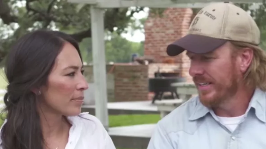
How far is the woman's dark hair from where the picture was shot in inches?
86.1

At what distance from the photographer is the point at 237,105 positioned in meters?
2.27

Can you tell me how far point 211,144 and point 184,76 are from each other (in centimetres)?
1145

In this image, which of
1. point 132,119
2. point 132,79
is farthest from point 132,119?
point 132,79

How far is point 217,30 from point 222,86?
25cm

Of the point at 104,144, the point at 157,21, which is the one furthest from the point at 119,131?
the point at 157,21

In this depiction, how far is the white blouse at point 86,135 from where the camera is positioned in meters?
2.31

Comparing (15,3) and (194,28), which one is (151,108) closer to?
(15,3)

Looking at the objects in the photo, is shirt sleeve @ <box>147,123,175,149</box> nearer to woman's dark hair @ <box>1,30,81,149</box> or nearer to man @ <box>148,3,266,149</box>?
man @ <box>148,3,266,149</box>

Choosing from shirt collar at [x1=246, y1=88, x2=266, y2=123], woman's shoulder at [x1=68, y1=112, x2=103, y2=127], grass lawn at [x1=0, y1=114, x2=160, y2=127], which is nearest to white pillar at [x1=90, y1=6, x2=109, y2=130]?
grass lawn at [x1=0, y1=114, x2=160, y2=127]

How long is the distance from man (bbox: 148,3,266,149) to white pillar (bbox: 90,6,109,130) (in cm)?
516

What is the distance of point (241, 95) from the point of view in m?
2.29

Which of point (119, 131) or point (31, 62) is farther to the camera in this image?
point (119, 131)

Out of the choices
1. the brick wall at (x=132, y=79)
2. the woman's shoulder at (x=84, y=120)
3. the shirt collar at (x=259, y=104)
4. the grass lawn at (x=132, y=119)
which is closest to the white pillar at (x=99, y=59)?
the grass lawn at (x=132, y=119)

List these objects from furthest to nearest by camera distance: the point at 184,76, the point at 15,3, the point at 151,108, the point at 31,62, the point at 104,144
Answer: the point at 184,76, the point at 151,108, the point at 15,3, the point at 104,144, the point at 31,62
